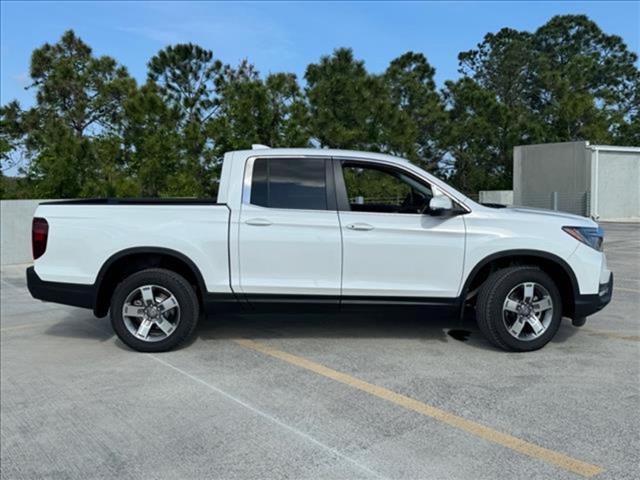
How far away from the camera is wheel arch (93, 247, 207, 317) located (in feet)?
18.7

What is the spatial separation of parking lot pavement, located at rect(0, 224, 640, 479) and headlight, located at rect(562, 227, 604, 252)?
39.5 inches

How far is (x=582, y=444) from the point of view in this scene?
3.81 m

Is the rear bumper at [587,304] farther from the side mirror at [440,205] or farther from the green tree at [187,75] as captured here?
the green tree at [187,75]

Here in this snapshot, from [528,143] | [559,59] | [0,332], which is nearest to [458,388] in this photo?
[0,332]

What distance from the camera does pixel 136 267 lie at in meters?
5.93

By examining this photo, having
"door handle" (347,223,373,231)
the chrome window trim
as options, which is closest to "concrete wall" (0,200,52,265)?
the chrome window trim

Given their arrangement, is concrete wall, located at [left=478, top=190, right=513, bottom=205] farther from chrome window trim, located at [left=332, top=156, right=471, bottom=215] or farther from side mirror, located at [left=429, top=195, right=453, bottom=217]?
side mirror, located at [left=429, top=195, right=453, bottom=217]

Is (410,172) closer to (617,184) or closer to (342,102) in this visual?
(342,102)

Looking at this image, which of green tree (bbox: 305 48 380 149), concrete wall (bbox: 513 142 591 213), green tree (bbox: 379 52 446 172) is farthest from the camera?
concrete wall (bbox: 513 142 591 213)

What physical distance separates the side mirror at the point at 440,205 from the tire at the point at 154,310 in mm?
2318

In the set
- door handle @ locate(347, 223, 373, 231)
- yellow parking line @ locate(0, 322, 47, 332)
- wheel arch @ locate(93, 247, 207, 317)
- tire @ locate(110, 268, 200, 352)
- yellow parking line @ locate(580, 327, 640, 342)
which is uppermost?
door handle @ locate(347, 223, 373, 231)

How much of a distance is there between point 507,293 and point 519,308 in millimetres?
192

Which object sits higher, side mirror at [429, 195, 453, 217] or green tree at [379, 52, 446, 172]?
green tree at [379, 52, 446, 172]

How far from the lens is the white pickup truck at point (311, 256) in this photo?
5.63 m
